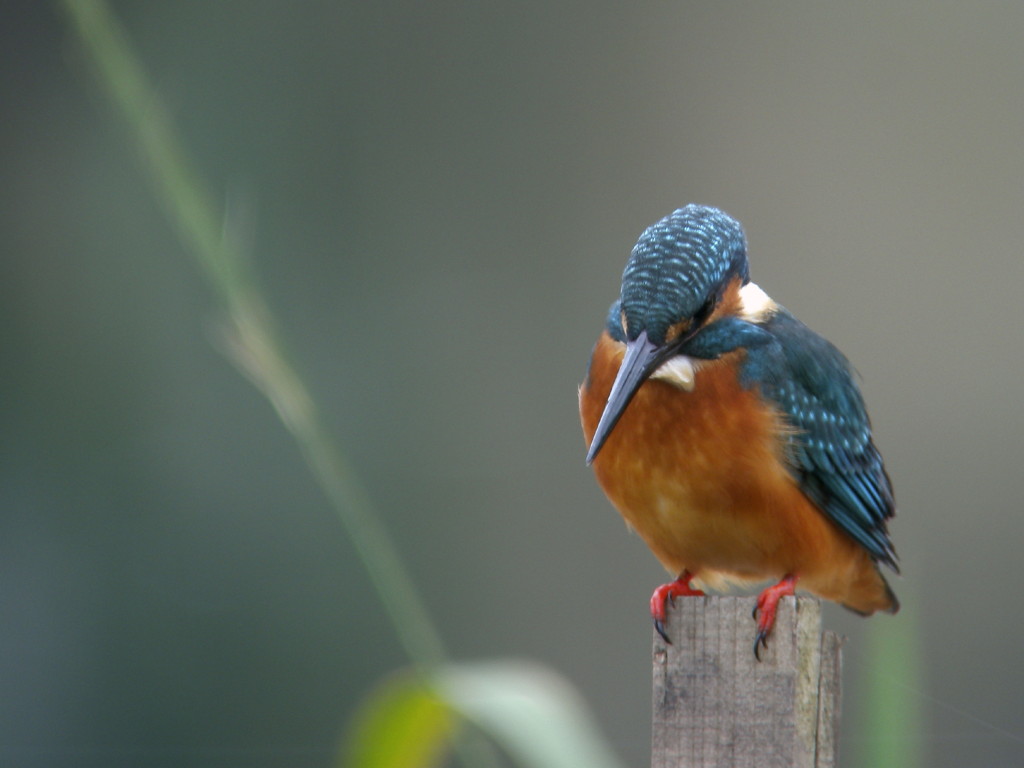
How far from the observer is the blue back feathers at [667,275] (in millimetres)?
1340

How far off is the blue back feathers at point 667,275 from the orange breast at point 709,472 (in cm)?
21

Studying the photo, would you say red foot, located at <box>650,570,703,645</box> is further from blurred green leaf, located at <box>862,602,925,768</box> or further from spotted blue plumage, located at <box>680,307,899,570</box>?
blurred green leaf, located at <box>862,602,925,768</box>

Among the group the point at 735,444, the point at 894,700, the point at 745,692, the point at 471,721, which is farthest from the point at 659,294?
the point at 471,721

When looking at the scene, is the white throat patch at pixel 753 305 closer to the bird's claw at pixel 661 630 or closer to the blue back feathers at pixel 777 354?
the blue back feathers at pixel 777 354

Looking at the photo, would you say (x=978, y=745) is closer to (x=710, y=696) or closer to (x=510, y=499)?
(x=510, y=499)

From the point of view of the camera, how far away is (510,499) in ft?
12.5

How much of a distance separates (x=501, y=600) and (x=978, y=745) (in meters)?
1.36

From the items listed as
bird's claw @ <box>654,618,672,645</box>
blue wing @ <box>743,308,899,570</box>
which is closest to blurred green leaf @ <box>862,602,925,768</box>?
bird's claw @ <box>654,618,672,645</box>

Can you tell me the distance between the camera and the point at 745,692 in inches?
44.5

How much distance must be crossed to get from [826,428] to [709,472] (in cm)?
23

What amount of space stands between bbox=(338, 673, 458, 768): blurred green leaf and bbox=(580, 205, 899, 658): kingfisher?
0.77 metres

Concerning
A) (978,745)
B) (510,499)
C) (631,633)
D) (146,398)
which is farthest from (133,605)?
(978,745)

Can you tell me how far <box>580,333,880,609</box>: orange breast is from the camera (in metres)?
1.57

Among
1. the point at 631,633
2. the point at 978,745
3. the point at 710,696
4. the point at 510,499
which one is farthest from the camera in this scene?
the point at 510,499
